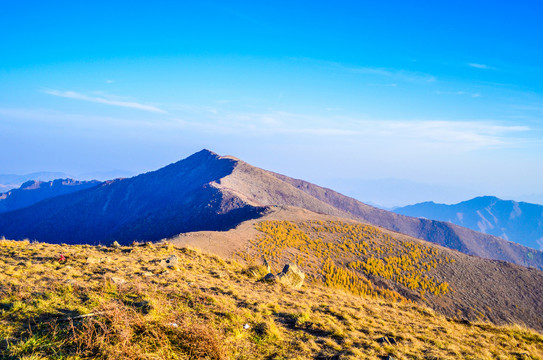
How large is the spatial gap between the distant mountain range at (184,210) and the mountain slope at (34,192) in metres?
67.0

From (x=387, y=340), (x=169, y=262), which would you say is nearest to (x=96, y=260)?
(x=169, y=262)

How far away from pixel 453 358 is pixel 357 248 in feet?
109

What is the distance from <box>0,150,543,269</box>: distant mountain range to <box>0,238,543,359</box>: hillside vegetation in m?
36.6

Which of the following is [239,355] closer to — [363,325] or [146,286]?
[146,286]

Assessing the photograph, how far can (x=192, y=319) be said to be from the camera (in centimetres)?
719

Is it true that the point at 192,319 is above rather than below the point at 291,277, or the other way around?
above

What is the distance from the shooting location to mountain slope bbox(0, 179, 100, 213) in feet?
484

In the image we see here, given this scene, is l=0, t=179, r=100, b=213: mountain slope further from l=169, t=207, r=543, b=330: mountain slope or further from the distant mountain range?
l=169, t=207, r=543, b=330: mountain slope

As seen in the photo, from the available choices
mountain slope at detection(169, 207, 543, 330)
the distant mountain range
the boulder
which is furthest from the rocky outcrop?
the distant mountain range

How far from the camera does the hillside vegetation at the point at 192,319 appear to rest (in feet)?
17.9

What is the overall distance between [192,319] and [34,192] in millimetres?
208281

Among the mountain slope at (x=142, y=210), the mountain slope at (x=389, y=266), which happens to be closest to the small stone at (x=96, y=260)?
the mountain slope at (x=389, y=266)

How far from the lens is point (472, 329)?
11.7m

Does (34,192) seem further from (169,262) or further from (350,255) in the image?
(169,262)
